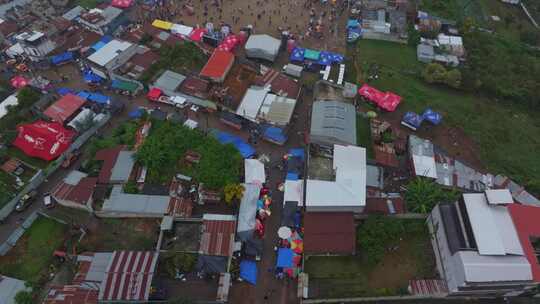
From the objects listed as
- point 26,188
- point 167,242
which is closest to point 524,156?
point 167,242

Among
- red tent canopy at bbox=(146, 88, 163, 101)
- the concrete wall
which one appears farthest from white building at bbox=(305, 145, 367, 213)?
red tent canopy at bbox=(146, 88, 163, 101)

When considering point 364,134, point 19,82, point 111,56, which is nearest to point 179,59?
point 111,56

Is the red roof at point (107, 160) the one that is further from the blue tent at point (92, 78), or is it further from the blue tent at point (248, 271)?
the blue tent at point (248, 271)

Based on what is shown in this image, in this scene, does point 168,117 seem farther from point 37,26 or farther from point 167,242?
point 37,26

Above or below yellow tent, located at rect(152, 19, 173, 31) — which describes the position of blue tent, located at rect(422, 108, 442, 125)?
below

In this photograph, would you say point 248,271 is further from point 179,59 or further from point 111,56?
point 111,56

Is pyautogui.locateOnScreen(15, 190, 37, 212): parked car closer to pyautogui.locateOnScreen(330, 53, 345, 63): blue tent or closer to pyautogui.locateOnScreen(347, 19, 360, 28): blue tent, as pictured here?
pyautogui.locateOnScreen(330, 53, 345, 63): blue tent
